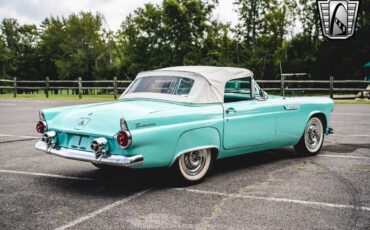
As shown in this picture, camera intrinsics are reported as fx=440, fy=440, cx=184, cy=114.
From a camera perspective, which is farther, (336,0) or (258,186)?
(336,0)

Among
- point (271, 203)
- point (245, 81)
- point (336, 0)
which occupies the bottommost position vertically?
point (271, 203)

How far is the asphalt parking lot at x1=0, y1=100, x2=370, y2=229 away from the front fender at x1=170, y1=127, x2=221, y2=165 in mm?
471

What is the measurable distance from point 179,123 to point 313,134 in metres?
3.15

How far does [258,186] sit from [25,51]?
7535cm

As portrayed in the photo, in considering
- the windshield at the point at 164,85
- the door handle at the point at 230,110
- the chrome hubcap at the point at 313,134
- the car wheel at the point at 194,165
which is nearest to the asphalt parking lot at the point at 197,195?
the car wheel at the point at 194,165

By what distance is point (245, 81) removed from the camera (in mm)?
6352

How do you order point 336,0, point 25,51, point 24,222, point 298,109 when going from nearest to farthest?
point 24,222
point 298,109
point 336,0
point 25,51

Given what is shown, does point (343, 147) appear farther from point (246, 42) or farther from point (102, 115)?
point (246, 42)

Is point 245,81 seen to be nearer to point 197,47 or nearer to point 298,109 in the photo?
point 298,109

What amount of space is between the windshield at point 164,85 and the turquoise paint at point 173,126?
0.23 metres

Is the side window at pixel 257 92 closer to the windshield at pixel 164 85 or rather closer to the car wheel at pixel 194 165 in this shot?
the windshield at pixel 164 85

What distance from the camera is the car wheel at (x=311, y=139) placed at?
280 inches

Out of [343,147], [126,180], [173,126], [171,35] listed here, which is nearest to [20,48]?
[171,35]

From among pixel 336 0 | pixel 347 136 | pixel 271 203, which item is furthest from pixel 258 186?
pixel 336 0
